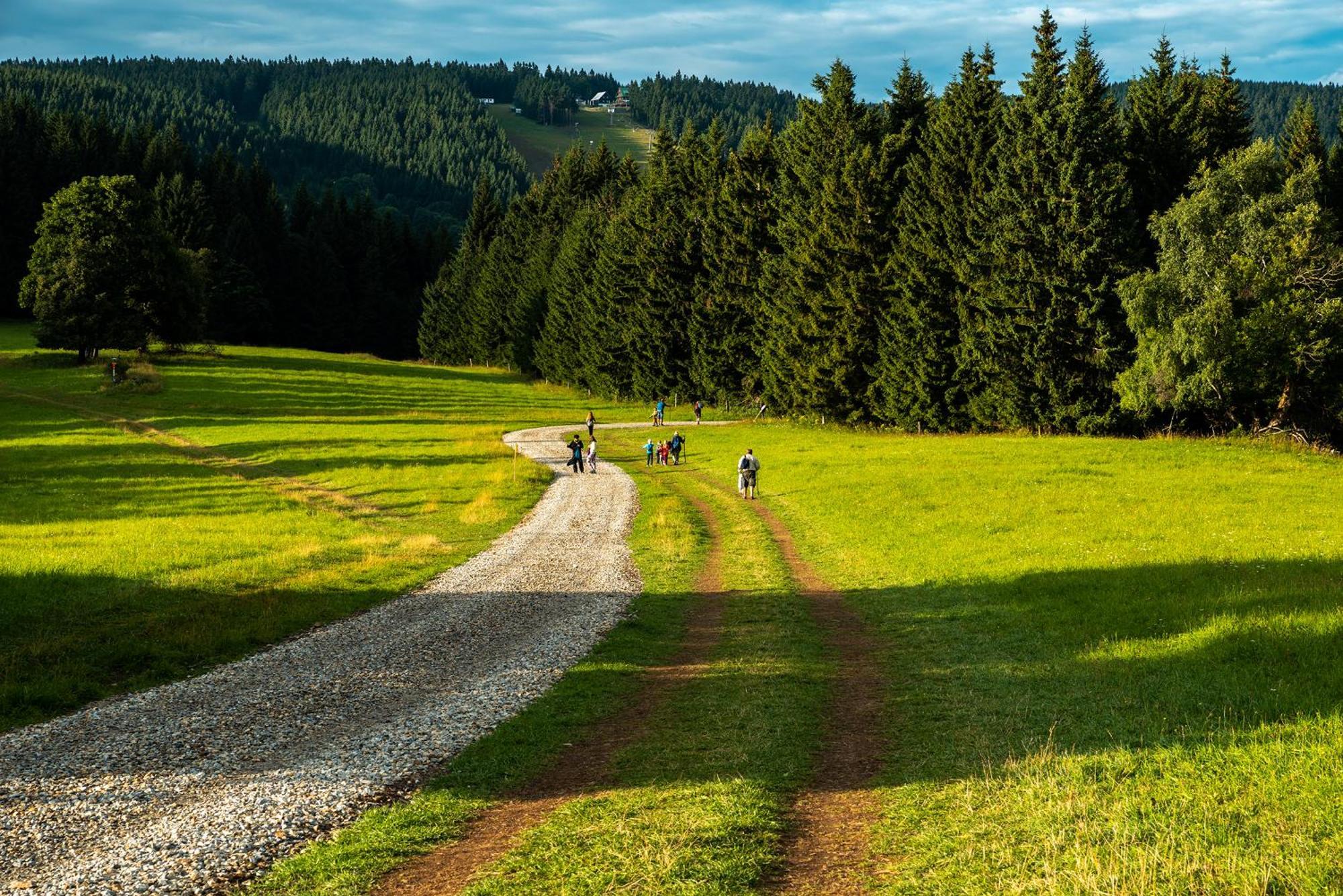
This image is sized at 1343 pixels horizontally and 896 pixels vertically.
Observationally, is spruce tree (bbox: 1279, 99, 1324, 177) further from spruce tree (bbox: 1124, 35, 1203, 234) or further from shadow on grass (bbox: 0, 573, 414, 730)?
shadow on grass (bbox: 0, 573, 414, 730)

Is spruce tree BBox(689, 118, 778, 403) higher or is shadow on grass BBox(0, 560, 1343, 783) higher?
spruce tree BBox(689, 118, 778, 403)

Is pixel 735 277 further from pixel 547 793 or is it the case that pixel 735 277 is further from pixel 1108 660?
pixel 547 793

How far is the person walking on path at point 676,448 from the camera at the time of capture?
50.8 metres

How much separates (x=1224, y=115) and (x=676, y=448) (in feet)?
130

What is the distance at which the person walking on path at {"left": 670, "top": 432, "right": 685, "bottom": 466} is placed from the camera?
167ft

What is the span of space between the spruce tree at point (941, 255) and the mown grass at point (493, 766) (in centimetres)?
3813

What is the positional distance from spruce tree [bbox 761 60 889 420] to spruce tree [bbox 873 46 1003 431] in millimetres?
3242

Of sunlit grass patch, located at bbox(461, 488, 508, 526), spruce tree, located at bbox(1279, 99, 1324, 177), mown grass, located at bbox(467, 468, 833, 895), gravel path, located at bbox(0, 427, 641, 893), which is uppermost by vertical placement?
spruce tree, located at bbox(1279, 99, 1324, 177)

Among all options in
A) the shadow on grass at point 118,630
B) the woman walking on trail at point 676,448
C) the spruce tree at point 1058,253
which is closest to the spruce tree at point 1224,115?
the spruce tree at point 1058,253

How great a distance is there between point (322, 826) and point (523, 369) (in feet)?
368

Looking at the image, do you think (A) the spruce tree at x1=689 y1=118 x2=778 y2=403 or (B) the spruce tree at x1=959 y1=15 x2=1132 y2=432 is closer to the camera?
(B) the spruce tree at x1=959 y1=15 x2=1132 y2=432

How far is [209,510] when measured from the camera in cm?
3519

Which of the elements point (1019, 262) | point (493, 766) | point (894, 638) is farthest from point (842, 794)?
point (1019, 262)

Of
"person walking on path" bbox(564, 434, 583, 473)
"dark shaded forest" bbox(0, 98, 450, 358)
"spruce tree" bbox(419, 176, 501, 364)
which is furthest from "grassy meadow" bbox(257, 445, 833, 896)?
"spruce tree" bbox(419, 176, 501, 364)
